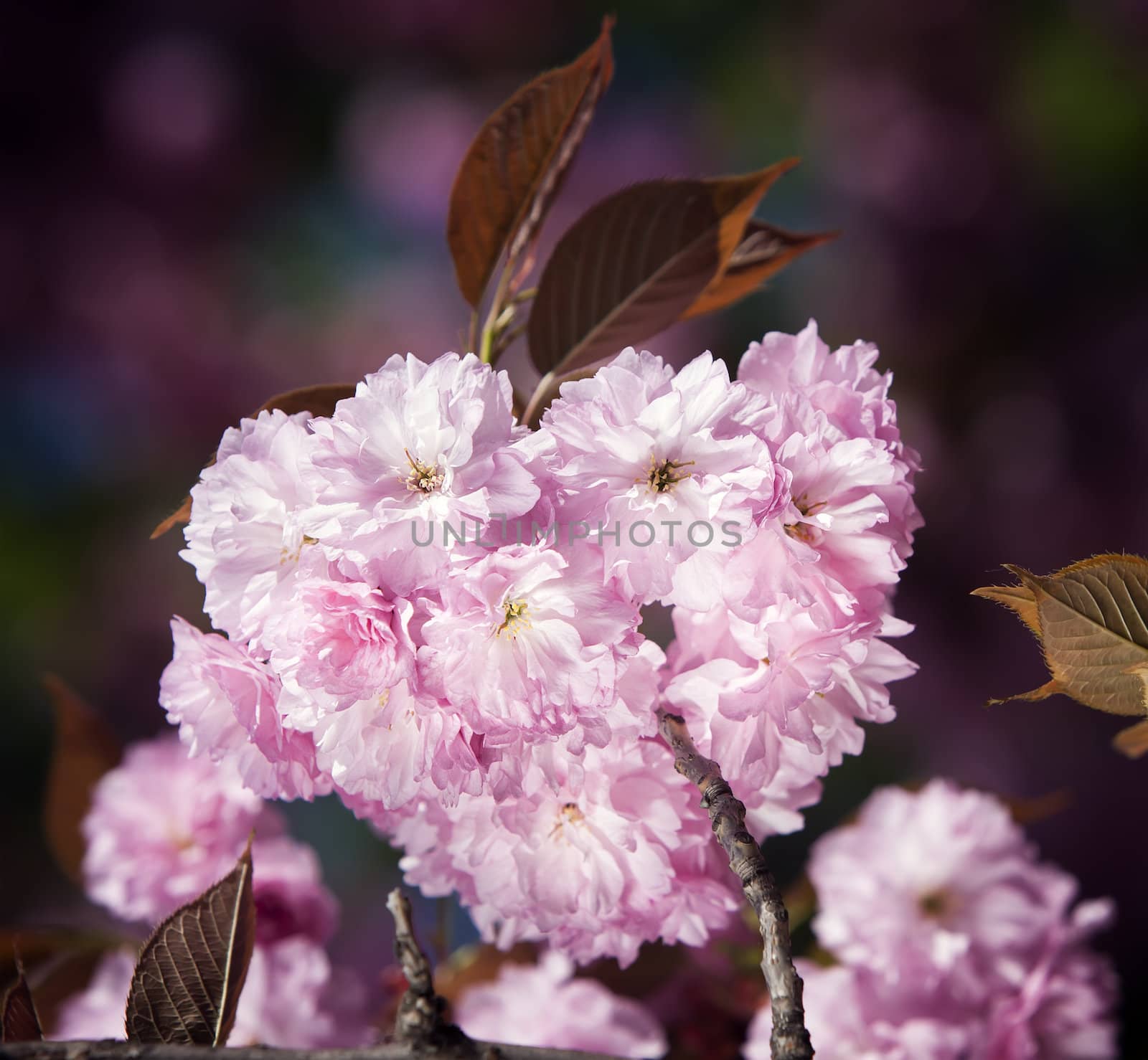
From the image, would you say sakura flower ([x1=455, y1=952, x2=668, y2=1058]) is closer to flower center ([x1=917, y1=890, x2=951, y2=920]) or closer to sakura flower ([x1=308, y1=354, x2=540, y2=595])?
flower center ([x1=917, y1=890, x2=951, y2=920])

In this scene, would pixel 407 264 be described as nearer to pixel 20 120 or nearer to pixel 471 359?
pixel 20 120

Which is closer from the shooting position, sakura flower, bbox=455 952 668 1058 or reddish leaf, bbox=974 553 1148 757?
reddish leaf, bbox=974 553 1148 757

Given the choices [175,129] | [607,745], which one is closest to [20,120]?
[175,129]

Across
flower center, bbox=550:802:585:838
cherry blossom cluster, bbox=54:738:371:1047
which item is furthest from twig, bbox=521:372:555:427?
cherry blossom cluster, bbox=54:738:371:1047

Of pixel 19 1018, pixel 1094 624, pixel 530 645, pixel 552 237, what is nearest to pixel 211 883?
pixel 19 1018

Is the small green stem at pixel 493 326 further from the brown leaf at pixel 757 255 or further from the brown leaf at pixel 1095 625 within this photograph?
the brown leaf at pixel 1095 625

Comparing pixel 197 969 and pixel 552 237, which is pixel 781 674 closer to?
pixel 197 969
